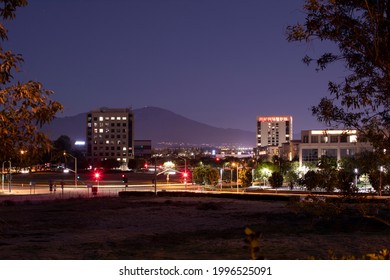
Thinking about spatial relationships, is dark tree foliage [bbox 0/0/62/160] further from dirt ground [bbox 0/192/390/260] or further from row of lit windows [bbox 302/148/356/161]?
row of lit windows [bbox 302/148/356/161]

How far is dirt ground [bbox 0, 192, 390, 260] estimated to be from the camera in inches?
945

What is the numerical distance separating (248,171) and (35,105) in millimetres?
75825

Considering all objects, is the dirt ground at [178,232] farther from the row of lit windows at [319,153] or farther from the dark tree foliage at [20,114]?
the row of lit windows at [319,153]

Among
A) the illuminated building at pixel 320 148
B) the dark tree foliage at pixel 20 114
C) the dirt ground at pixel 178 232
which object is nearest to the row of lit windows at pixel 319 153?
the illuminated building at pixel 320 148

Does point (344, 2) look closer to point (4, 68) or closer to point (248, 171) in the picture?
point (4, 68)

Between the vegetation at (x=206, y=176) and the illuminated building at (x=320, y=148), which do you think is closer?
the vegetation at (x=206, y=176)

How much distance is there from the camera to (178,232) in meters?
32.9

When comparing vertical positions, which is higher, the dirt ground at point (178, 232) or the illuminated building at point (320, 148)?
the illuminated building at point (320, 148)

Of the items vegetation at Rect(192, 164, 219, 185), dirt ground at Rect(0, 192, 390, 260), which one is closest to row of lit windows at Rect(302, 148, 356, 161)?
vegetation at Rect(192, 164, 219, 185)

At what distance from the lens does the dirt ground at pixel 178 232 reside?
78.8 ft

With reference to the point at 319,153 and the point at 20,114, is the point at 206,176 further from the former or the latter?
the point at 20,114

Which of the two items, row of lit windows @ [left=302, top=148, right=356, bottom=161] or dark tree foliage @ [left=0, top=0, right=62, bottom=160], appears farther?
row of lit windows @ [left=302, top=148, right=356, bottom=161]
